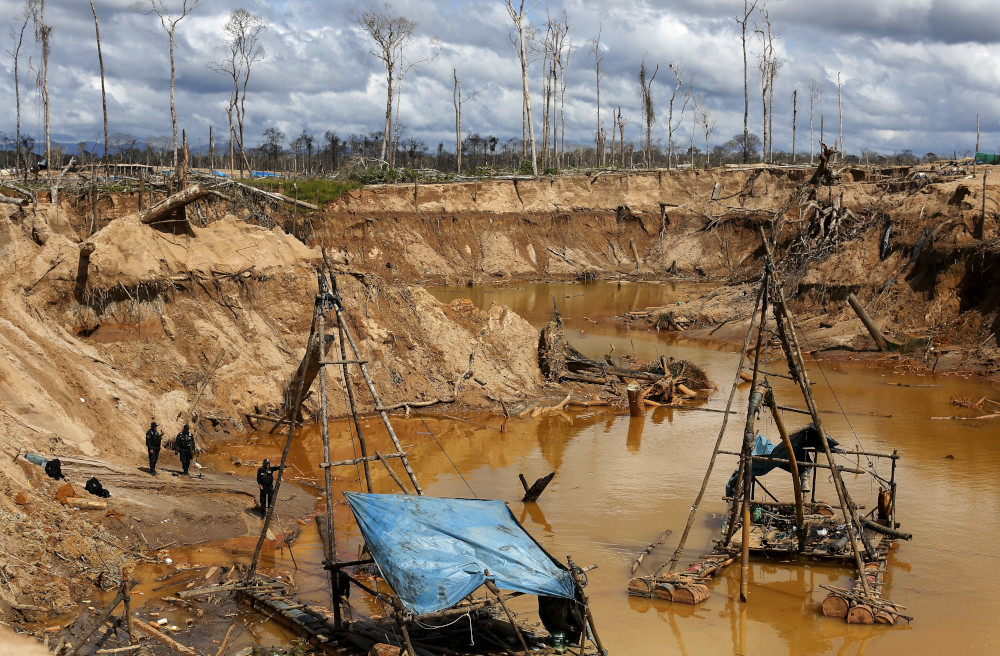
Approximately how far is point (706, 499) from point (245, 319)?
13.4 metres

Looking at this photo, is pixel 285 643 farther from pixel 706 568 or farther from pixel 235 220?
pixel 235 220

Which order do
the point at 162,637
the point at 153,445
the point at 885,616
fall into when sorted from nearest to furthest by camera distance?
1. the point at 162,637
2. the point at 885,616
3. the point at 153,445

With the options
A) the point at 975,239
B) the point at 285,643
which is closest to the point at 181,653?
the point at 285,643

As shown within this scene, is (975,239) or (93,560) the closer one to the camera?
(93,560)

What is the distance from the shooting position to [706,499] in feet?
58.5

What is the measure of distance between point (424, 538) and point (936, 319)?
27.8m

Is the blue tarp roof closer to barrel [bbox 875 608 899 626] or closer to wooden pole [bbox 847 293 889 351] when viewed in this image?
barrel [bbox 875 608 899 626]

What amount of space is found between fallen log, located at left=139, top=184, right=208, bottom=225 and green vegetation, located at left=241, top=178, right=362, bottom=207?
2680 centimetres

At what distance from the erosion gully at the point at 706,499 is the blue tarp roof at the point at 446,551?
76.6 inches

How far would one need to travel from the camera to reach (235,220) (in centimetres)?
2709

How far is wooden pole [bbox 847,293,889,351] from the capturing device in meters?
32.2

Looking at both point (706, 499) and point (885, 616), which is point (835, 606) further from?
point (706, 499)

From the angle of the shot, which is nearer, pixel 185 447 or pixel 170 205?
pixel 185 447

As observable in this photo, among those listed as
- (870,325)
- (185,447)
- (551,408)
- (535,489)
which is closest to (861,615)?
(535,489)
